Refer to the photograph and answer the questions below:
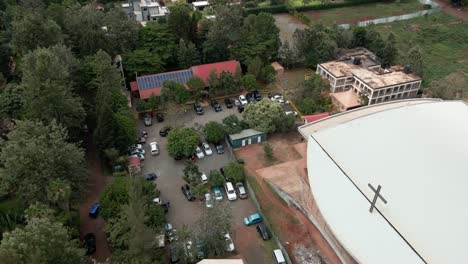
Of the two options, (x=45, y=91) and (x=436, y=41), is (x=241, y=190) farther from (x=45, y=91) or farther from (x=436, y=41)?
(x=436, y=41)

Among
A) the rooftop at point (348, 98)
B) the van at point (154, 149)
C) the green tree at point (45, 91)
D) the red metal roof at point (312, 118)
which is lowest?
the van at point (154, 149)

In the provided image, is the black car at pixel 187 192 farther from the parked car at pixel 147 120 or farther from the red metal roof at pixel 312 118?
the red metal roof at pixel 312 118

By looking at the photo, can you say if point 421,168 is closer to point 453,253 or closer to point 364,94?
point 453,253

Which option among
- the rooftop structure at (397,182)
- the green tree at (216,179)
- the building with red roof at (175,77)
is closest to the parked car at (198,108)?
the building with red roof at (175,77)

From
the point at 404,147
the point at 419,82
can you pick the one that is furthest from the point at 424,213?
the point at 419,82

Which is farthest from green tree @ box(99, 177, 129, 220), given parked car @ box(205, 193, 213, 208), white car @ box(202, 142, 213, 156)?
white car @ box(202, 142, 213, 156)

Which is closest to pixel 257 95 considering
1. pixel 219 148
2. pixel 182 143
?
pixel 219 148
